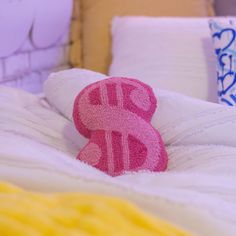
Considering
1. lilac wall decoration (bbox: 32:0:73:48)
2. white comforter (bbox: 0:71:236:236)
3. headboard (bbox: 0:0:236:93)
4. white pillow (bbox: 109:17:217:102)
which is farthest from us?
lilac wall decoration (bbox: 32:0:73:48)

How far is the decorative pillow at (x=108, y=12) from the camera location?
66.8 inches

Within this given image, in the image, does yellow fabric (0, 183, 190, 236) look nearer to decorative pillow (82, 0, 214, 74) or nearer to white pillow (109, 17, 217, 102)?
white pillow (109, 17, 217, 102)

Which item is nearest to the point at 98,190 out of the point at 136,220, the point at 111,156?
the point at 136,220

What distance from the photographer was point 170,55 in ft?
4.76

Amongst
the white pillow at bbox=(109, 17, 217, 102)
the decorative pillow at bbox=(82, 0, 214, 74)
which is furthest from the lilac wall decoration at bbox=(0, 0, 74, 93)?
the white pillow at bbox=(109, 17, 217, 102)

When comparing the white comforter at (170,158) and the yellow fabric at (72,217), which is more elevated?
the yellow fabric at (72,217)

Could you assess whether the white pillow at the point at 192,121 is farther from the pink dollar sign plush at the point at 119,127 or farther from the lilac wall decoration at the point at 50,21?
the lilac wall decoration at the point at 50,21

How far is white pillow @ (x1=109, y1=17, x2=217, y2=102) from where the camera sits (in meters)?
1.41

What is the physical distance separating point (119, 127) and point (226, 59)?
54 cm

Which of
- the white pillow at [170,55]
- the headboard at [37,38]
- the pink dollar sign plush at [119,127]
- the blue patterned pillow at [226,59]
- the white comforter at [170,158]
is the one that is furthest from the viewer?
the headboard at [37,38]

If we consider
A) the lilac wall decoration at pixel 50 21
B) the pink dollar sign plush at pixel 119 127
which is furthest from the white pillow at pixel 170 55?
the pink dollar sign plush at pixel 119 127

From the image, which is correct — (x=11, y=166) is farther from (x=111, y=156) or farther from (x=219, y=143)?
(x=219, y=143)

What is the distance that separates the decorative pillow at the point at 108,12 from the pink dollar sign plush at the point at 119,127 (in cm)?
79

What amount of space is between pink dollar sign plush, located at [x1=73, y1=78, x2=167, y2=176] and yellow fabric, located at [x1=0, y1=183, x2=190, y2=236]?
0.30 meters
